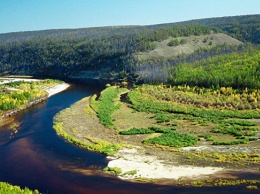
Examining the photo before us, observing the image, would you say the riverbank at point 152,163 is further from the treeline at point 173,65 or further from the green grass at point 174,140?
the treeline at point 173,65

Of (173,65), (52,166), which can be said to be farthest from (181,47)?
(52,166)

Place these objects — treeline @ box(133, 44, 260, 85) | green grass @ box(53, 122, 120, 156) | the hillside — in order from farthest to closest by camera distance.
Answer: the hillside
treeline @ box(133, 44, 260, 85)
green grass @ box(53, 122, 120, 156)

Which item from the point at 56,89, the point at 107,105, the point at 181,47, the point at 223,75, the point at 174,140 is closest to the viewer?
the point at 174,140

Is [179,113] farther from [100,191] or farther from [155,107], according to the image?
[100,191]

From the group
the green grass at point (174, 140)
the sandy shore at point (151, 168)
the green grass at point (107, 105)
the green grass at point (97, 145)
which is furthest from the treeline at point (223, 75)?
the sandy shore at point (151, 168)

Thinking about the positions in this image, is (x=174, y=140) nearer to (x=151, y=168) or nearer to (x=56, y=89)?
(x=151, y=168)

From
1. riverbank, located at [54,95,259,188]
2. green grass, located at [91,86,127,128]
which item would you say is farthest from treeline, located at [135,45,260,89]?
riverbank, located at [54,95,259,188]

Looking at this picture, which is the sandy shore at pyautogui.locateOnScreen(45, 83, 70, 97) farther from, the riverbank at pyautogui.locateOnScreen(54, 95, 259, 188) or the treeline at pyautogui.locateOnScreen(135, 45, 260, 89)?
the riverbank at pyautogui.locateOnScreen(54, 95, 259, 188)
